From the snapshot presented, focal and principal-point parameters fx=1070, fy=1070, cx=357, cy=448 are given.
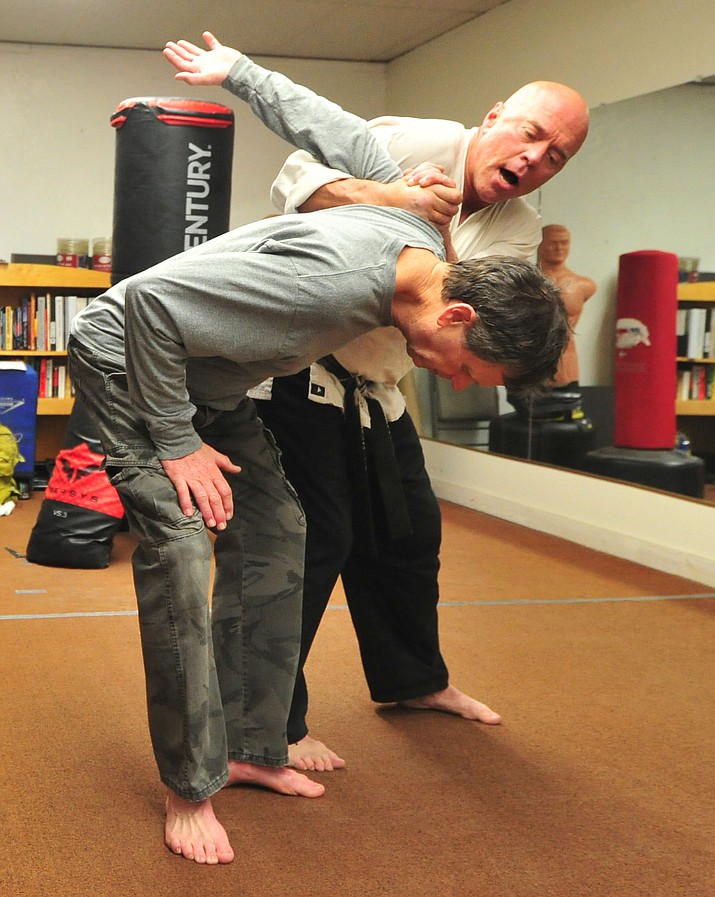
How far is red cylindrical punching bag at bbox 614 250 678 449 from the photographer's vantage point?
4.24m

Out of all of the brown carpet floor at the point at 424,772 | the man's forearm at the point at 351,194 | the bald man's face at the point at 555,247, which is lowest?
the brown carpet floor at the point at 424,772

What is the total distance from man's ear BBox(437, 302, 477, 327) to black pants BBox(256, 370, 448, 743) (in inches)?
17.8

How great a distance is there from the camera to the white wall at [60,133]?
20.9 feet

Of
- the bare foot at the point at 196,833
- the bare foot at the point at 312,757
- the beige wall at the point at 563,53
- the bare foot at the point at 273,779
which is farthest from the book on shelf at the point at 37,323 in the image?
the bare foot at the point at 196,833

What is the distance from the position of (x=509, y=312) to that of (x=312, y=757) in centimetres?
99

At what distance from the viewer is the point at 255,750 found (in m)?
1.93

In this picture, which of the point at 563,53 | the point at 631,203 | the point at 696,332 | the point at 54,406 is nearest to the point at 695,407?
the point at 696,332

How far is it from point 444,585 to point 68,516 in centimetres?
135

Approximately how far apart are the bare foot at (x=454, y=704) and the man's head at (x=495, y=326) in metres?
0.98

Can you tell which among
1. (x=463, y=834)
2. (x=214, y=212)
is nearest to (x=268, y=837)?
(x=463, y=834)

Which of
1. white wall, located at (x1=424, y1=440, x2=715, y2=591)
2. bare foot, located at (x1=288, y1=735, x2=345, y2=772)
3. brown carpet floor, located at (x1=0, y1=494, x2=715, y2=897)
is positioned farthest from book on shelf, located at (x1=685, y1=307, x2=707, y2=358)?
bare foot, located at (x1=288, y1=735, x2=345, y2=772)

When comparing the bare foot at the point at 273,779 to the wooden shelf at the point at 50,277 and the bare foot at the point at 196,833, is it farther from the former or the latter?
the wooden shelf at the point at 50,277

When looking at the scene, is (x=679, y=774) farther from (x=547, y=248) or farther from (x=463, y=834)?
(x=547, y=248)

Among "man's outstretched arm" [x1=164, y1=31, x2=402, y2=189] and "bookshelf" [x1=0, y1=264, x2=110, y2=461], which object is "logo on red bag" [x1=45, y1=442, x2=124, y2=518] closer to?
"bookshelf" [x1=0, y1=264, x2=110, y2=461]
